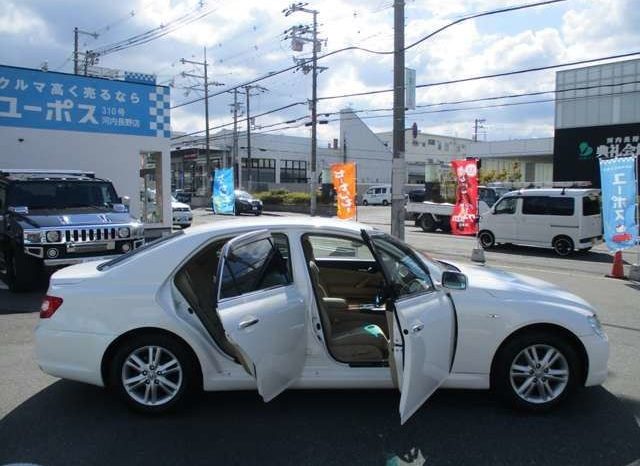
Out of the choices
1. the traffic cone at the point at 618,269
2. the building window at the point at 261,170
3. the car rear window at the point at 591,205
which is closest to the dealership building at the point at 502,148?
the building window at the point at 261,170

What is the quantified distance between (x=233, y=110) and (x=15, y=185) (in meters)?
46.3

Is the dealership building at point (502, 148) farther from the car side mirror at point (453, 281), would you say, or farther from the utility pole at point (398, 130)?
the car side mirror at point (453, 281)

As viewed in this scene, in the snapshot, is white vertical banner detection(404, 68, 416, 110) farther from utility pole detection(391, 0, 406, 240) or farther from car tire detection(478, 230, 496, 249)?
car tire detection(478, 230, 496, 249)

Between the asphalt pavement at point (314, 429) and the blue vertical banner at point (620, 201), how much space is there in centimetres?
796

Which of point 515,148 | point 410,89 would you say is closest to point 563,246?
point 410,89

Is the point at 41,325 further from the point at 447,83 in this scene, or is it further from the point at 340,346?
the point at 447,83

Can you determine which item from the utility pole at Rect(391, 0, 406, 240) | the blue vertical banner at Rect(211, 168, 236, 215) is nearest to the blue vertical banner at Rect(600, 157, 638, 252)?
the utility pole at Rect(391, 0, 406, 240)

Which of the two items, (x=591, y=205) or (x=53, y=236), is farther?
(x=591, y=205)

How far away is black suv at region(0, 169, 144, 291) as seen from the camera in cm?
883

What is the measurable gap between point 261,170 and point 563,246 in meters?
48.0

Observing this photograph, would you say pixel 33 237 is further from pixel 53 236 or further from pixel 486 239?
pixel 486 239

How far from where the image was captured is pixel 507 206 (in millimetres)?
17219

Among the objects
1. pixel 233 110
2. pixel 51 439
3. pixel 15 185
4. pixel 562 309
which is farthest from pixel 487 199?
pixel 233 110

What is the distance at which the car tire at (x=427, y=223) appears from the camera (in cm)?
2372
